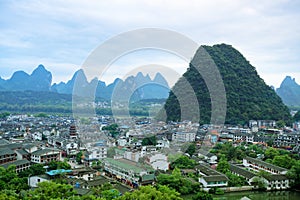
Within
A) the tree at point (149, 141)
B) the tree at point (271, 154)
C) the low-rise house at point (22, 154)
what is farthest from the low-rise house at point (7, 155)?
the tree at point (271, 154)

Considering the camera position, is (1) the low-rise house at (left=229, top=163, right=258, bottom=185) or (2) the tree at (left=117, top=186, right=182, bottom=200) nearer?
(2) the tree at (left=117, top=186, right=182, bottom=200)

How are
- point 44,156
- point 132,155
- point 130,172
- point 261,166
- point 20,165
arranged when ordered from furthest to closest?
point 132,155
point 44,156
point 261,166
point 20,165
point 130,172

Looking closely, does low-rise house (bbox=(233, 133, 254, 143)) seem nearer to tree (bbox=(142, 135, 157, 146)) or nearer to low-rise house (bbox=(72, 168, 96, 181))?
tree (bbox=(142, 135, 157, 146))

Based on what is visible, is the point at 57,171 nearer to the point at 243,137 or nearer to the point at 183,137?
Result: the point at 183,137

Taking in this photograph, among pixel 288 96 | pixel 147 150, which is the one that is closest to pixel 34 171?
pixel 147 150

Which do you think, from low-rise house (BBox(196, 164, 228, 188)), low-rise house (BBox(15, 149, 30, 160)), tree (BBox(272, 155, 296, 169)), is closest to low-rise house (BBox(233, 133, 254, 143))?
tree (BBox(272, 155, 296, 169))

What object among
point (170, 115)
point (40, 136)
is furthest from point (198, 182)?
point (170, 115)

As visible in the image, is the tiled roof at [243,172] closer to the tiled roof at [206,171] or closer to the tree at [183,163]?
the tiled roof at [206,171]
